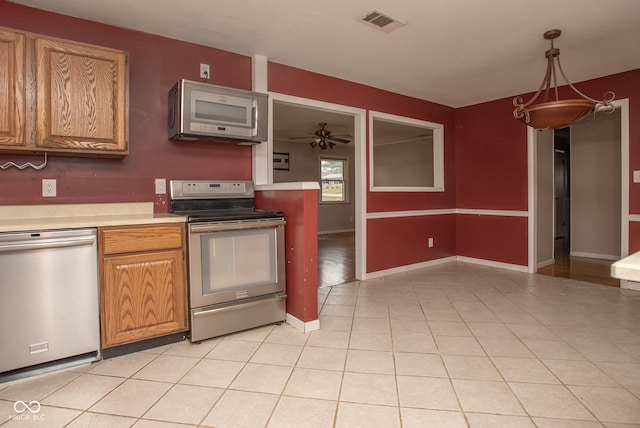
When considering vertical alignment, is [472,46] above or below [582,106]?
above

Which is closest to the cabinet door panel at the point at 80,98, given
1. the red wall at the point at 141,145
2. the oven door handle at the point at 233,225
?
the red wall at the point at 141,145

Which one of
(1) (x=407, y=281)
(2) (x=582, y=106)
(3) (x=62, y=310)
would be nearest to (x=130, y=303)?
(3) (x=62, y=310)

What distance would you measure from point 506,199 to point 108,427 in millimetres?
4803

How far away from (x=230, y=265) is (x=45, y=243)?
3.49 feet

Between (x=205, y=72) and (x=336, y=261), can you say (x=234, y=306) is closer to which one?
(x=205, y=72)

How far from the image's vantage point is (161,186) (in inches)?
109

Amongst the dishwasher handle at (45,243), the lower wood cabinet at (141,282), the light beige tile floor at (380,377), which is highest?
the dishwasher handle at (45,243)

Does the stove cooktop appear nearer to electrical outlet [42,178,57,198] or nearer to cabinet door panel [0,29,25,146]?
electrical outlet [42,178,57,198]

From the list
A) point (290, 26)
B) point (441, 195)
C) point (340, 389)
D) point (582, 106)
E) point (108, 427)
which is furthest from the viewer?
point (441, 195)

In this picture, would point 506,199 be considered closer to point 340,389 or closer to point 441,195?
point 441,195

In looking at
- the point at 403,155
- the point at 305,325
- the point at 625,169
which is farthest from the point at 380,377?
the point at 403,155

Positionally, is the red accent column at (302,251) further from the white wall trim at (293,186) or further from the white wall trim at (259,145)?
the white wall trim at (259,145)

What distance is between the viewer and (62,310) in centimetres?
202

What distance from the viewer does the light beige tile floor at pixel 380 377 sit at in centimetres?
161
